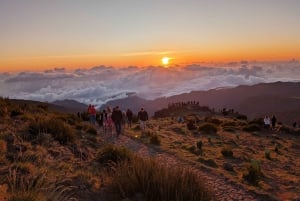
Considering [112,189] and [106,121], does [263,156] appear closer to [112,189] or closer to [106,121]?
[106,121]

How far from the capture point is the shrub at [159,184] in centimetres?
854

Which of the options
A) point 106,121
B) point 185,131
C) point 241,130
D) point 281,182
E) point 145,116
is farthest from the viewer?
point 241,130

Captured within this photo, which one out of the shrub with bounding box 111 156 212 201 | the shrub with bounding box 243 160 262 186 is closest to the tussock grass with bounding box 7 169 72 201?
the shrub with bounding box 111 156 212 201

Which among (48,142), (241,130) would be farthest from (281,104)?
(48,142)

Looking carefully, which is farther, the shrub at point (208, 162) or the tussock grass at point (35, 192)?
the shrub at point (208, 162)

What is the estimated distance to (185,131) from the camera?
36.1 metres

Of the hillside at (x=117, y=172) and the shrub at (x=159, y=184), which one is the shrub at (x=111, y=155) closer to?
the hillside at (x=117, y=172)

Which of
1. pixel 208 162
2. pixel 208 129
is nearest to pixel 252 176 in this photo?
pixel 208 162

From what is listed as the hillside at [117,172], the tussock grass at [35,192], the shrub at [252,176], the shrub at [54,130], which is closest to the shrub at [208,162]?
the hillside at [117,172]

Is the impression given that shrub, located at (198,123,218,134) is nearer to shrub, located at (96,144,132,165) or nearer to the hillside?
the hillside

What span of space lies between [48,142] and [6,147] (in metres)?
2.20

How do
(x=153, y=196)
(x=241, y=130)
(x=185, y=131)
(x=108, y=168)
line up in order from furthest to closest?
(x=241, y=130) < (x=185, y=131) < (x=108, y=168) < (x=153, y=196)

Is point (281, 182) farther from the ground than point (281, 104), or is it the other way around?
point (281, 182)

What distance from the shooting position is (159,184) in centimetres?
869
